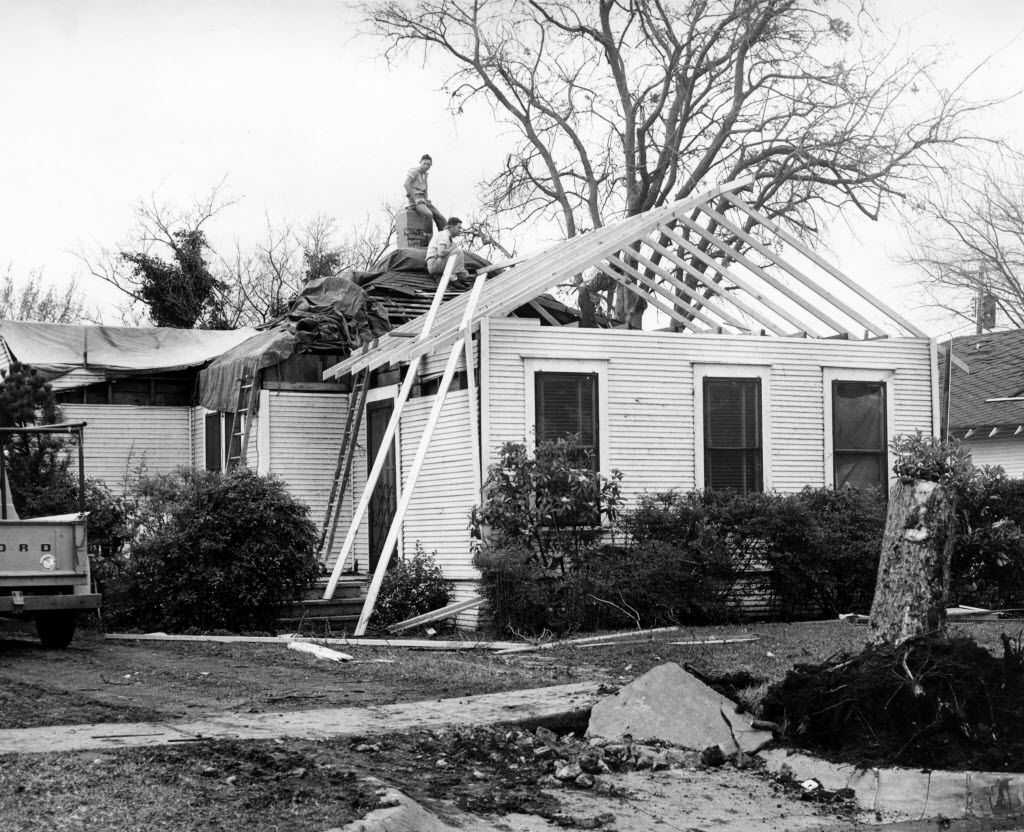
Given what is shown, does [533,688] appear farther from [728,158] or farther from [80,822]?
[728,158]

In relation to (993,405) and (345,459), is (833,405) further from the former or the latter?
(993,405)

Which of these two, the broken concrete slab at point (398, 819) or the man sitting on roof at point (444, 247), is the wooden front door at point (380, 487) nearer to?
the man sitting on roof at point (444, 247)

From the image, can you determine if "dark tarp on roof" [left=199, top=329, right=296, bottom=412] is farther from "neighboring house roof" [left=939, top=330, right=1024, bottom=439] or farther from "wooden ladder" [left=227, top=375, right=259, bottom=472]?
"neighboring house roof" [left=939, top=330, right=1024, bottom=439]

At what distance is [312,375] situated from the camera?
18.7 metres

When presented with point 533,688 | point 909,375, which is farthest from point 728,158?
point 533,688

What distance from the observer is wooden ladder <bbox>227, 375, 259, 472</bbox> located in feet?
59.2

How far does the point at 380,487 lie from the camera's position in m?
17.8

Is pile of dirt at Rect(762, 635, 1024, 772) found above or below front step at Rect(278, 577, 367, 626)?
above

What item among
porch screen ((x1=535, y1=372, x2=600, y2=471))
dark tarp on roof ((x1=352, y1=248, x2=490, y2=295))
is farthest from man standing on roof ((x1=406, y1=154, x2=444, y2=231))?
porch screen ((x1=535, y1=372, x2=600, y2=471))

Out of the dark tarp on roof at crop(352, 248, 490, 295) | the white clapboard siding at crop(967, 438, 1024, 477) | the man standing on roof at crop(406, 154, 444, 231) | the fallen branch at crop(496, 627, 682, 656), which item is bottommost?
the fallen branch at crop(496, 627, 682, 656)

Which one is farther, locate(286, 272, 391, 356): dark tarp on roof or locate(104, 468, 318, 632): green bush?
locate(286, 272, 391, 356): dark tarp on roof

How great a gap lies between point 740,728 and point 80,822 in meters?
4.01

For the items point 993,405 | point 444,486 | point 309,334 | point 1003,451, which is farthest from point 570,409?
point 1003,451

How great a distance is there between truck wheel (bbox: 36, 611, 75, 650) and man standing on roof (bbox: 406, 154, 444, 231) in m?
10.0
